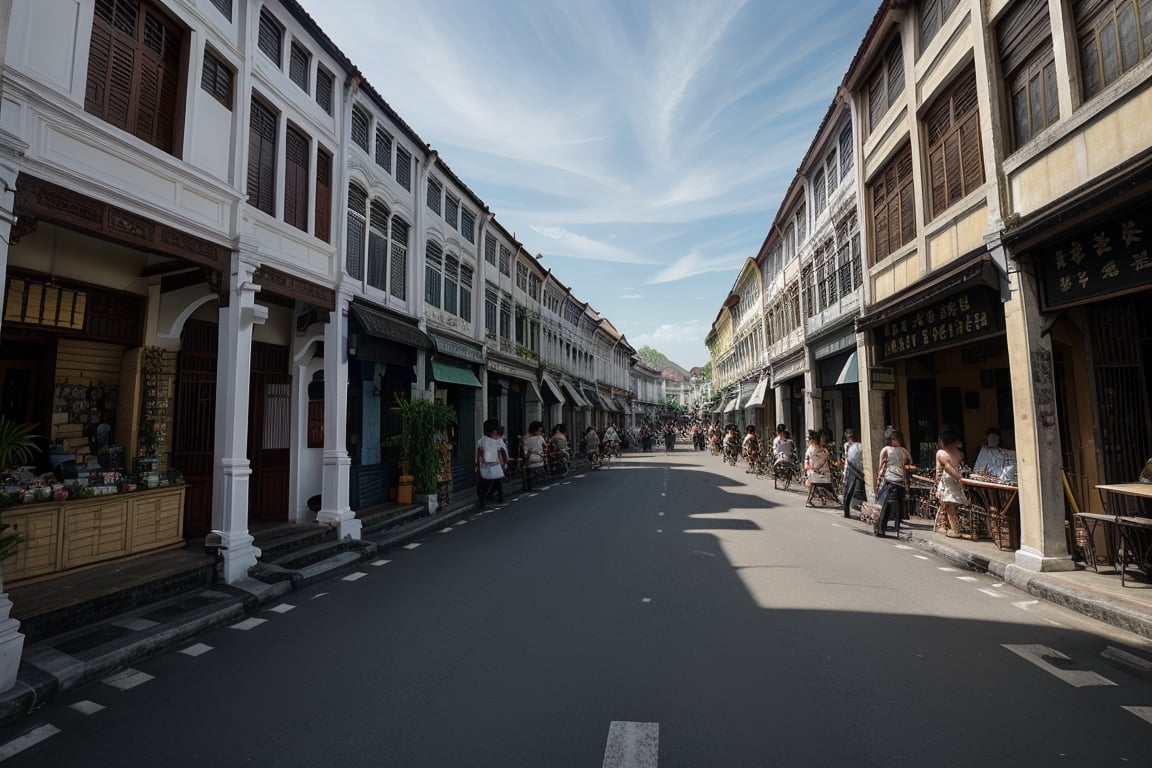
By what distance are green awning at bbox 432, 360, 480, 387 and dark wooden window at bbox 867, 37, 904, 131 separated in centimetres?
1150

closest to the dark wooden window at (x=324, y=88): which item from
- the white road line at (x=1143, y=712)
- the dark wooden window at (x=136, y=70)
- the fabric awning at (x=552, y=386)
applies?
the dark wooden window at (x=136, y=70)

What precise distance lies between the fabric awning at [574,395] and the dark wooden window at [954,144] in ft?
66.0

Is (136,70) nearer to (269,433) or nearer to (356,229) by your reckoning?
(356,229)

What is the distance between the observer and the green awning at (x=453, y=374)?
14055 mm

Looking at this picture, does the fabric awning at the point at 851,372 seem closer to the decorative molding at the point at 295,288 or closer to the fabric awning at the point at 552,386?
the decorative molding at the point at 295,288

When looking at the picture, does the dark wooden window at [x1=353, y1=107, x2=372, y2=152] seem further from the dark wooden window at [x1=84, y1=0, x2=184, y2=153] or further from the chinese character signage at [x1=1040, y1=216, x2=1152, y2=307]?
the chinese character signage at [x1=1040, y1=216, x2=1152, y2=307]

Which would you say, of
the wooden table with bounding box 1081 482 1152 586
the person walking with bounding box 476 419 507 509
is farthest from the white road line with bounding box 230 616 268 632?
the wooden table with bounding box 1081 482 1152 586

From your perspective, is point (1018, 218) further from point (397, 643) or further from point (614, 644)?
point (397, 643)

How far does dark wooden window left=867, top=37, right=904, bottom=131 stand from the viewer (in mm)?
11266

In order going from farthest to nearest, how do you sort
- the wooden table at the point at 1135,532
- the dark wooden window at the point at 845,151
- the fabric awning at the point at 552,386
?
the fabric awning at the point at 552,386 → the dark wooden window at the point at 845,151 → the wooden table at the point at 1135,532

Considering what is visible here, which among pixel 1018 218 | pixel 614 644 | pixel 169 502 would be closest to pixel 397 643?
pixel 614 644

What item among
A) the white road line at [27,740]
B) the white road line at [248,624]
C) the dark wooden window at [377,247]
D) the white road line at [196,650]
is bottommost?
the white road line at [248,624]

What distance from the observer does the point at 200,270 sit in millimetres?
7625

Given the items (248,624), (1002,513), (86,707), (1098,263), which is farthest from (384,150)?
(1002,513)
